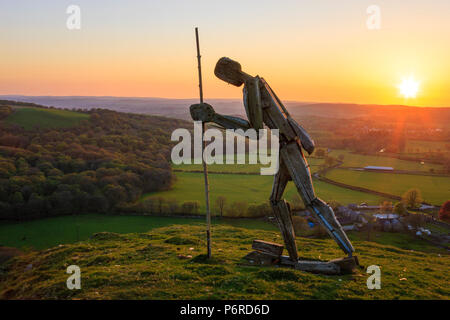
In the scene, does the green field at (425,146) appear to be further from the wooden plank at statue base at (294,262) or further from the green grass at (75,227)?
the wooden plank at statue base at (294,262)

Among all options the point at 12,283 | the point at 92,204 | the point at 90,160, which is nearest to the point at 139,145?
the point at 90,160

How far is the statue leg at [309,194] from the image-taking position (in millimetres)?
12477

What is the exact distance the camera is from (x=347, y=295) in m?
10.6

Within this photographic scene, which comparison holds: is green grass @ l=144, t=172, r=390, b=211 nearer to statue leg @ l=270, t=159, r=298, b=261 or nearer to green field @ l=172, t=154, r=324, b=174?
green field @ l=172, t=154, r=324, b=174

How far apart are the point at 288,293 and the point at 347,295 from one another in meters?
1.98

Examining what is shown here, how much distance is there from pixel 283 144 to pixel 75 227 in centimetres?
3316

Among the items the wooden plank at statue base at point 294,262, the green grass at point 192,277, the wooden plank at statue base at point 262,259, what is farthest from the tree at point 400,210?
the wooden plank at statue base at point 262,259

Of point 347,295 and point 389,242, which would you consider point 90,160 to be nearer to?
point 389,242

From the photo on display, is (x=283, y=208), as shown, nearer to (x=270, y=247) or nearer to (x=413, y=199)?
(x=270, y=247)

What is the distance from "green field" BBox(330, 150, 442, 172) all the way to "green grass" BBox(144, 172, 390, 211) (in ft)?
78.9

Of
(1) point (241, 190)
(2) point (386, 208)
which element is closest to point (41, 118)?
(1) point (241, 190)

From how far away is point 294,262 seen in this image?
44.1ft

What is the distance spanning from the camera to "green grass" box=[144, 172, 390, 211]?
51656mm

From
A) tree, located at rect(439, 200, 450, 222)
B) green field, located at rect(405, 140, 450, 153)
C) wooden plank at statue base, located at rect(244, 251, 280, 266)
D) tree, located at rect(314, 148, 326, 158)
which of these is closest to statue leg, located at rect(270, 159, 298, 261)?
wooden plank at statue base, located at rect(244, 251, 280, 266)
